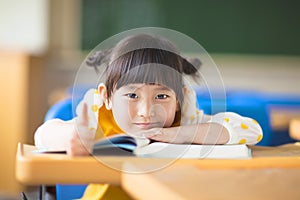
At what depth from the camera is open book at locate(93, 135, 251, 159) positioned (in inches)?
36.6

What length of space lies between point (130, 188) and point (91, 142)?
134 millimetres

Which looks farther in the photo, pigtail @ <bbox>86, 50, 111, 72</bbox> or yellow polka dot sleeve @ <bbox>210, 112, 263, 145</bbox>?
yellow polka dot sleeve @ <bbox>210, 112, 263, 145</bbox>

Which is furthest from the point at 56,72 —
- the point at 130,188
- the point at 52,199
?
the point at 130,188

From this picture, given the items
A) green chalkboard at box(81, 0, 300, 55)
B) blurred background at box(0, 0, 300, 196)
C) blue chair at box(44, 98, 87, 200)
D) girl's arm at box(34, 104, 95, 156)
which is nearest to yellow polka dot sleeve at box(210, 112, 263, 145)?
girl's arm at box(34, 104, 95, 156)

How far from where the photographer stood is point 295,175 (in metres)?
0.76

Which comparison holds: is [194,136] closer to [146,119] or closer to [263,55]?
[146,119]

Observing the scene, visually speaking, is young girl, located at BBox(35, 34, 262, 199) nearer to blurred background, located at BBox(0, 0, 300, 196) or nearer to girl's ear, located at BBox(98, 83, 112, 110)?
girl's ear, located at BBox(98, 83, 112, 110)

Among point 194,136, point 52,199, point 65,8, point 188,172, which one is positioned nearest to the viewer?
point 188,172

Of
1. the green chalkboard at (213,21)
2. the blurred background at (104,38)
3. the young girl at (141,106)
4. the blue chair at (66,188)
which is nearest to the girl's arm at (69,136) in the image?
the young girl at (141,106)

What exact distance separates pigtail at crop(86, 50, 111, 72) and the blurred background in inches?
152

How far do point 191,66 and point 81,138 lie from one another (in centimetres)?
24

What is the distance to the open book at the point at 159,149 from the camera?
930 mm

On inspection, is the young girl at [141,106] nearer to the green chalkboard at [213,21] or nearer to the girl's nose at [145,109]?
the girl's nose at [145,109]

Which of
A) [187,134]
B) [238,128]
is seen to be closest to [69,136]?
[187,134]
